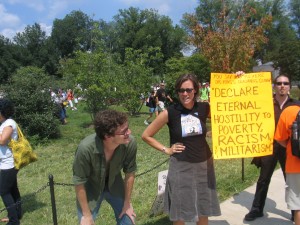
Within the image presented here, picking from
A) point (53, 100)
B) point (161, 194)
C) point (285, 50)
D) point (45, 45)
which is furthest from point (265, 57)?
point (161, 194)

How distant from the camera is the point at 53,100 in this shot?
12.7 meters

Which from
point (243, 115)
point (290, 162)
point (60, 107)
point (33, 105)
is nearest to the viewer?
point (290, 162)

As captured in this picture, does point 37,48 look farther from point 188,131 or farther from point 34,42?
point 188,131

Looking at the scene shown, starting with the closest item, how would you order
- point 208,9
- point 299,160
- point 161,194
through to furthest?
point 299,160 < point 161,194 < point 208,9

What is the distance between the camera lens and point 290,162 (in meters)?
3.43

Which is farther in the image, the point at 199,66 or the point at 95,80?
the point at 199,66

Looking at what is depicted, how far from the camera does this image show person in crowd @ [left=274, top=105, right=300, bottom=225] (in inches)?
133

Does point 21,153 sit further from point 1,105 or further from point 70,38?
point 70,38

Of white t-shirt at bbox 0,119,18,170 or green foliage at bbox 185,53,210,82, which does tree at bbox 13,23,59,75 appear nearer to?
green foliage at bbox 185,53,210,82

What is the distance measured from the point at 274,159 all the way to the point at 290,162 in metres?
1.09

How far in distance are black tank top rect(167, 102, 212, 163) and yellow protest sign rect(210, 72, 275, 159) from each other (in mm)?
713

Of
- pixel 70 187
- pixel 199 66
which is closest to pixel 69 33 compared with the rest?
pixel 199 66

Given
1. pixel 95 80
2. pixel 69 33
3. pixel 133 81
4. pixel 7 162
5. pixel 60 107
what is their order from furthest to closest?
pixel 69 33
pixel 133 81
pixel 95 80
pixel 60 107
pixel 7 162

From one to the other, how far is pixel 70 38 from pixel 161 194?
85433mm
